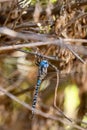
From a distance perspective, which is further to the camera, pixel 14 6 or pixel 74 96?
pixel 74 96

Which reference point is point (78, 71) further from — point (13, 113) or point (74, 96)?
point (13, 113)

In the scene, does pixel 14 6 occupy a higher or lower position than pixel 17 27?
higher

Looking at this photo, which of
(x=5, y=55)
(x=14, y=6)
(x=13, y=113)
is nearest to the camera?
(x=14, y=6)

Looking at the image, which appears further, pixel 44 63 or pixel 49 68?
pixel 49 68

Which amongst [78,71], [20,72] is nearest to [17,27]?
[20,72]

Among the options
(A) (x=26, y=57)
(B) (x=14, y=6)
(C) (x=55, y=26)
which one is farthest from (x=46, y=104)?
(B) (x=14, y=6)

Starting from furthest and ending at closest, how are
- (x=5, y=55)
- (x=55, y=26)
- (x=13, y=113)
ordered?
(x=13, y=113), (x=5, y=55), (x=55, y=26)

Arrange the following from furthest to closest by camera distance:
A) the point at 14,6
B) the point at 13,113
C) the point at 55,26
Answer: the point at 13,113 → the point at 55,26 → the point at 14,6

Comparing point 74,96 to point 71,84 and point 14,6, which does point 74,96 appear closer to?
point 71,84

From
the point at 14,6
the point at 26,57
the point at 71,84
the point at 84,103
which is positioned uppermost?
the point at 14,6
